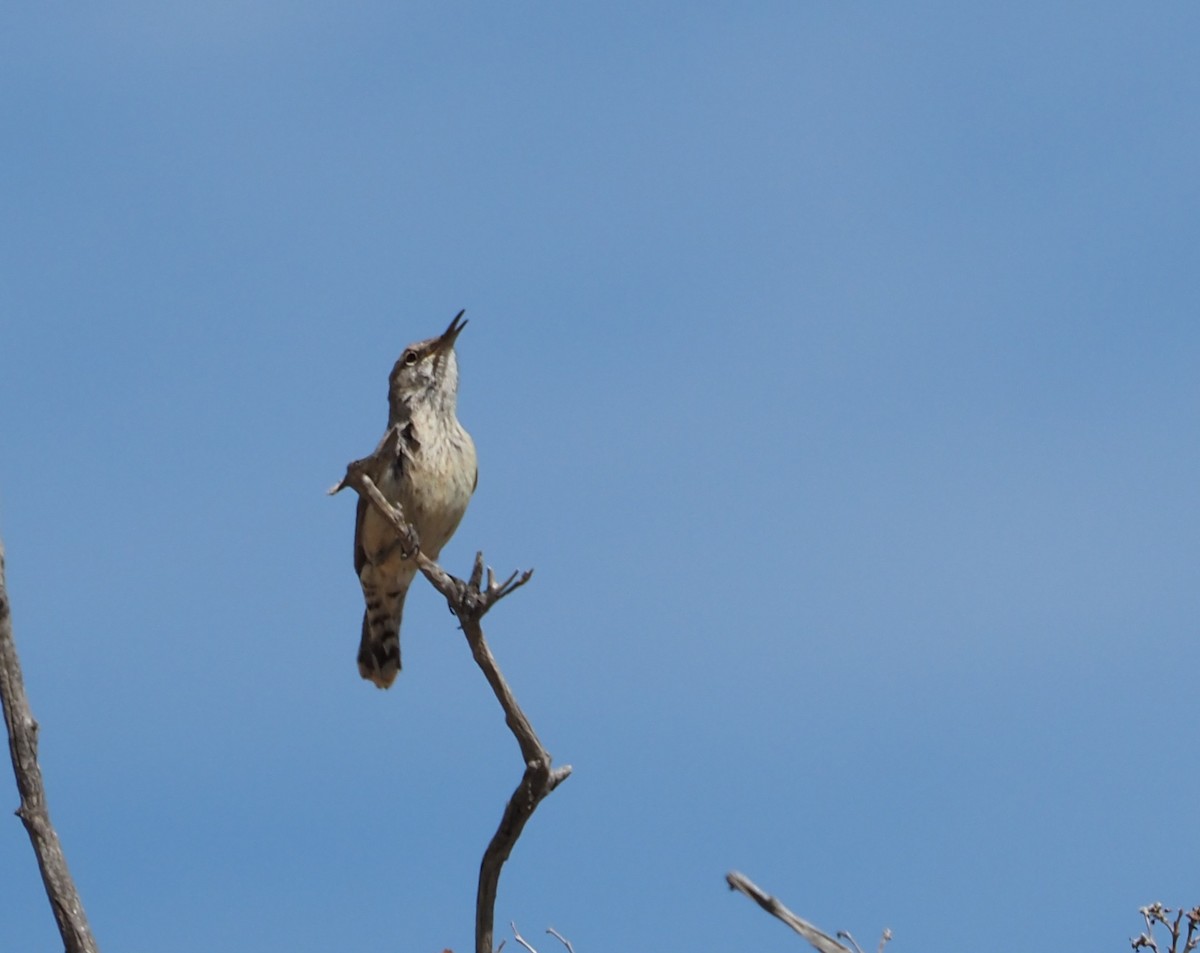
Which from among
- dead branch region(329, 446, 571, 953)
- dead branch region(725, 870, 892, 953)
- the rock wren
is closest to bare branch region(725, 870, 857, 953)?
dead branch region(725, 870, 892, 953)

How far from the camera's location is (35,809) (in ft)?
17.9

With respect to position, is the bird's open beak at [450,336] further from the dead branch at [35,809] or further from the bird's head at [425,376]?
the dead branch at [35,809]

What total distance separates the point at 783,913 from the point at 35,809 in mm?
2437

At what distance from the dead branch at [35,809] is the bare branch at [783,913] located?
2132 mm

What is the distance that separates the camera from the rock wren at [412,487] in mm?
10438

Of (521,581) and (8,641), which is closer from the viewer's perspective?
(8,641)

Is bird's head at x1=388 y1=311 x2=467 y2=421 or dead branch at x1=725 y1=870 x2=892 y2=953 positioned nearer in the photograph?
dead branch at x1=725 y1=870 x2=892 y2=953

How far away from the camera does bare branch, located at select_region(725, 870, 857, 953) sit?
4.64 meters

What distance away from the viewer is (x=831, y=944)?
15.4 feet

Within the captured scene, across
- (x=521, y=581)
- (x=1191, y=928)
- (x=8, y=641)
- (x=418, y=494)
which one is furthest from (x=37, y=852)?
(x=418, y=494)

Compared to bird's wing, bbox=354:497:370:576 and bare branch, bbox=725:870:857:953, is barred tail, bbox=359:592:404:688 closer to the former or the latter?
bird's wing, bbox=354:497:370:576

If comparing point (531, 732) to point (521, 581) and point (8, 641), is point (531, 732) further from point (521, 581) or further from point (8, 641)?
point (8, 641)

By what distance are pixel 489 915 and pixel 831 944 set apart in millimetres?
1806

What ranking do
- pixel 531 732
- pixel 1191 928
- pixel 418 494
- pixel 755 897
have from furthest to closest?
pixel 418 494, pixel 531 732, pixel 1191 928, pixel 755 897
